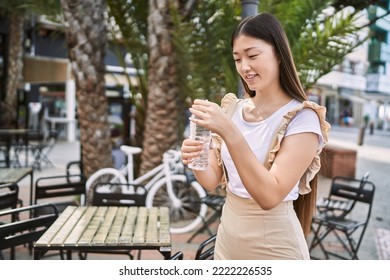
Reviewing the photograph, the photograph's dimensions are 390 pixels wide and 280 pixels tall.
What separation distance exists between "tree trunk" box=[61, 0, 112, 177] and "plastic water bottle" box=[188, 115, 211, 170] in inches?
156

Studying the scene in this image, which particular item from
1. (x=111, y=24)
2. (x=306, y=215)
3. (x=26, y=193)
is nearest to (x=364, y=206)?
→ (x=111, y=24)

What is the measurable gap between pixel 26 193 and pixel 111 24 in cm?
253

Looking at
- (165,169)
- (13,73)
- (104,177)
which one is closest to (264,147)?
(165,169)

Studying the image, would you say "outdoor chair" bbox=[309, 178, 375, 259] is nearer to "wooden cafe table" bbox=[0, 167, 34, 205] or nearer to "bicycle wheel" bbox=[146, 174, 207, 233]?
"bicycle wheel" bbox=[146, 174, 207, 233]

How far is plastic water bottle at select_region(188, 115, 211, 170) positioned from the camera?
113 cm

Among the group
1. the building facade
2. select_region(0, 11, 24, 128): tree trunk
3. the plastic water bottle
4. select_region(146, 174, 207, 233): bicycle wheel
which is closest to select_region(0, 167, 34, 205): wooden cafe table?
select_region(146, 174, 207, 233): bicycle wheel

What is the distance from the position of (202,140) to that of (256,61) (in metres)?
0.25

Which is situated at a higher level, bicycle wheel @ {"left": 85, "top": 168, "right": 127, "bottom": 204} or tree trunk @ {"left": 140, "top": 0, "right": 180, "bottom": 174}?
tree trunk @ {"left": 140, "top": 0, "right": 180, "bottom": 174}

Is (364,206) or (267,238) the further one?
(364,206)

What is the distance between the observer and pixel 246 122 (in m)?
1.23
